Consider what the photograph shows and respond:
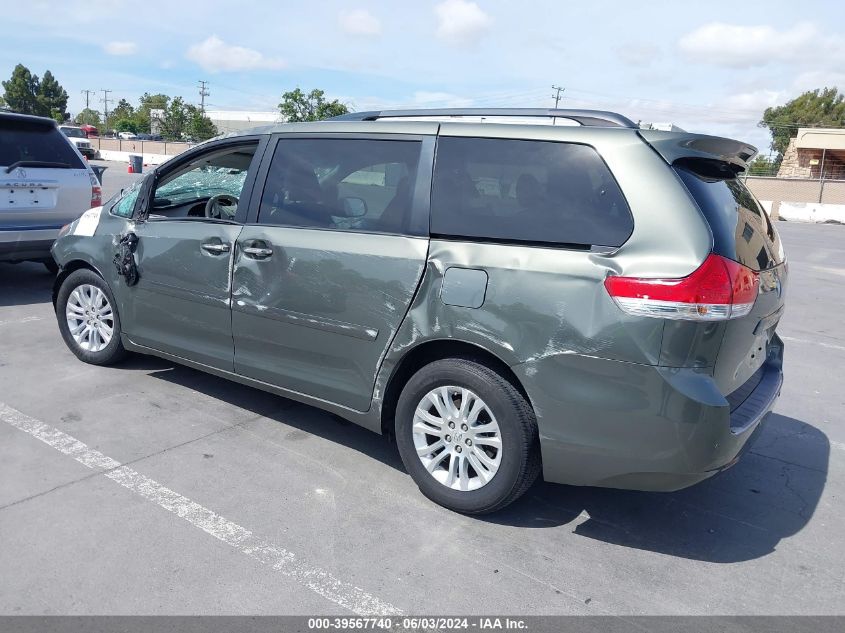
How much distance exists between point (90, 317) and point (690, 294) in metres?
4.31

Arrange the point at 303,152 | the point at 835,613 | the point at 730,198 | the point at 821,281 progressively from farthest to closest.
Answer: the point at 821,281 → the point at 303,152 → the point at 730,198 → the point at 835,613

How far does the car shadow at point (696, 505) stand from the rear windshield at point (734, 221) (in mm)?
984

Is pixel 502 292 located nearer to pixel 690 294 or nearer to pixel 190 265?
pixel 690 294

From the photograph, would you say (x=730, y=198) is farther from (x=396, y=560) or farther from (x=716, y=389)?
(x=396, y=560)

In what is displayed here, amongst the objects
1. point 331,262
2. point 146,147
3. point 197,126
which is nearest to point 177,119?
point 197,126

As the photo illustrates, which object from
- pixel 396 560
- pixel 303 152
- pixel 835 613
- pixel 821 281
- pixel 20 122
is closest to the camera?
pixel 835 613

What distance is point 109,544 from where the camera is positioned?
3.09m

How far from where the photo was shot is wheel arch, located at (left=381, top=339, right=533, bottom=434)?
3306mm

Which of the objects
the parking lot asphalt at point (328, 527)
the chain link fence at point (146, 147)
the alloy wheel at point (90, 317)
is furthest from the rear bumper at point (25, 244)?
the chain link fence at point (146, 147)

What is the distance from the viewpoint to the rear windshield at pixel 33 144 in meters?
7.22

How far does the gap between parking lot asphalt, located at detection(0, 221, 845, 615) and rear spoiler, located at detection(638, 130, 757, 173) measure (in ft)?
5.70

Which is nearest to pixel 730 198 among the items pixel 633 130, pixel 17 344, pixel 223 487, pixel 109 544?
pixel 633 130

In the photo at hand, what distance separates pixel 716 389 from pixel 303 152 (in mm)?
2551

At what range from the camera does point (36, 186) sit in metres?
7.32
